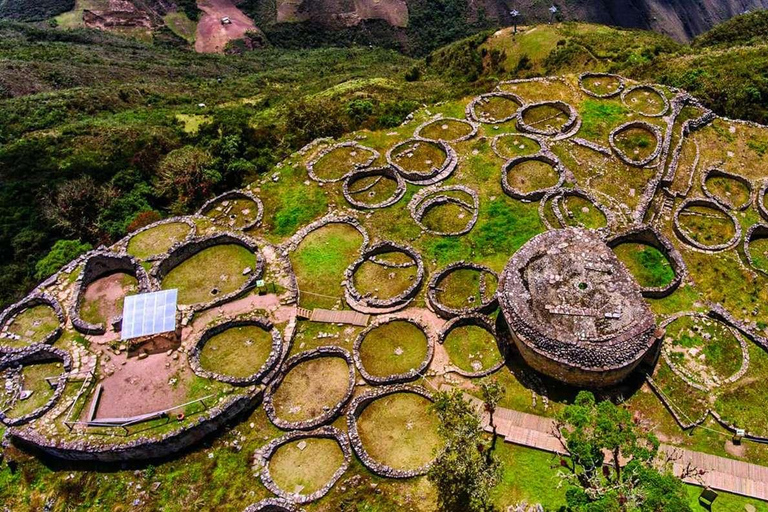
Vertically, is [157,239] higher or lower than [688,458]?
higher

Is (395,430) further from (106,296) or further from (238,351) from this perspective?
(106,296)

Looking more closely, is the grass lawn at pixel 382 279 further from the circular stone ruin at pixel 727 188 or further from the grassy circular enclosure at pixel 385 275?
the circular stone ruin at pixel 727 188

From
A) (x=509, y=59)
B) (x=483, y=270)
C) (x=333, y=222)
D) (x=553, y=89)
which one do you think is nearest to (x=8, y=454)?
(x=333, y=222)

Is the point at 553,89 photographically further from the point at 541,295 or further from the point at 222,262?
the point at 222,262

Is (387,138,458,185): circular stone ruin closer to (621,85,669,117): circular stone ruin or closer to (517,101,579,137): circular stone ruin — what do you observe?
(517,101,579,137): circular stone ruin

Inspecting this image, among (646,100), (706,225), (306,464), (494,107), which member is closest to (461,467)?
(306,464)

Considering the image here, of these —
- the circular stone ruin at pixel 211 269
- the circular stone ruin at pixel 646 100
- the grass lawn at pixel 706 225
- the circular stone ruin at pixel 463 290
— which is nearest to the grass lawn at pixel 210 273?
the circular stone ruin at pixel 211 269

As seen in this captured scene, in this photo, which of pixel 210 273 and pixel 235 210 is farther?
pixel 235 210
